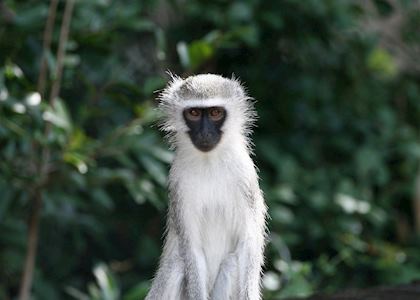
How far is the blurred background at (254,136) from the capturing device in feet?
20.5

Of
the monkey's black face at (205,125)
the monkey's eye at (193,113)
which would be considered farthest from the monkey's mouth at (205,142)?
the monkey's eye at (193,113)

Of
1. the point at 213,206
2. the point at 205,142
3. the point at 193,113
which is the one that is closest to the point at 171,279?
the point at 213,206

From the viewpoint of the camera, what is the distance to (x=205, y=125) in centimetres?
495

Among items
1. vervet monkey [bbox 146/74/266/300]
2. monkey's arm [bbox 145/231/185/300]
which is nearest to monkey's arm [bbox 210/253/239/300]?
vervet monkey [bbox 146/74/266/300]

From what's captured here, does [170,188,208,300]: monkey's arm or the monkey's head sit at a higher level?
the monkey's head

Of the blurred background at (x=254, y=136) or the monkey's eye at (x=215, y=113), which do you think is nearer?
the monkey's eye at (x=215, y=113)

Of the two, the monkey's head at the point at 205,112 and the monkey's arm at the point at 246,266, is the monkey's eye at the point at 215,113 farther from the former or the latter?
the monkey's arm at the point at 246,266

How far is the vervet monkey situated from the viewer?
493 cm

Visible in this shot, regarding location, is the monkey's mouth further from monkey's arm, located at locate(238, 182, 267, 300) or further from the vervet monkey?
monkey's arm, located at locate(238, 182, 267, 300)

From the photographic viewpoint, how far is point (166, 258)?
5.07 meters

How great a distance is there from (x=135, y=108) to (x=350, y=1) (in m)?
2.62

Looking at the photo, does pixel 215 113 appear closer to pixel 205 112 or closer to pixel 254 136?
pixel 205 112

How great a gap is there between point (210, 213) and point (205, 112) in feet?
1.67

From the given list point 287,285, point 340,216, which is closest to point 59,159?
point 287,285
